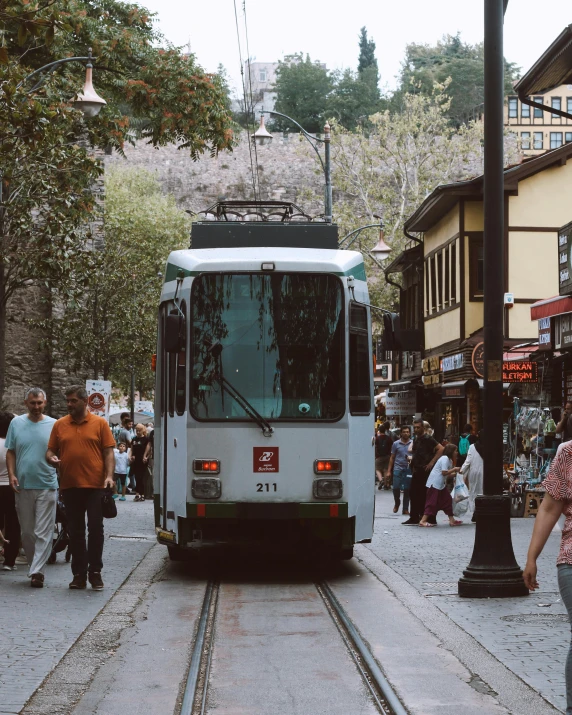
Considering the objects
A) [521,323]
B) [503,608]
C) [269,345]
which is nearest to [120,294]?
[521,323]

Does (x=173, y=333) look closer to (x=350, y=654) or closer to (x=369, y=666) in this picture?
(x=350, y=654)

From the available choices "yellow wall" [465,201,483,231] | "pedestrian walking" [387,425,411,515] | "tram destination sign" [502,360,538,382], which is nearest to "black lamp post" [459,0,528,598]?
"tram destination sign" [502,360,538,382]

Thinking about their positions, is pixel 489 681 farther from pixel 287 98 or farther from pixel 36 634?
pixel 287 98

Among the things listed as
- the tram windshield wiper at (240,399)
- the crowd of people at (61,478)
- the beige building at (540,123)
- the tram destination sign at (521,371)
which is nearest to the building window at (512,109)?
the beige building at (540,123)

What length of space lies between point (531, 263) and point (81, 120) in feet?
39.1

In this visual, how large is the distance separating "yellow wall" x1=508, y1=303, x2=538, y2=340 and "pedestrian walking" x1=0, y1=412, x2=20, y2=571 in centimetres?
2230

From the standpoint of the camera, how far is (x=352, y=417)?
13.3 m

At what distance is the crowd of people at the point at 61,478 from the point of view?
1209 centimetres

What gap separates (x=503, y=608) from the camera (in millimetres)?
10781

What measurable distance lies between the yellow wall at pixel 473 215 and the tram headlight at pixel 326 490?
22.9 meters

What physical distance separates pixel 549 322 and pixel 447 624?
13.2m

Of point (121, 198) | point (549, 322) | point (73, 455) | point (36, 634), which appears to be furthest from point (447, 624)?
point (121, 198)

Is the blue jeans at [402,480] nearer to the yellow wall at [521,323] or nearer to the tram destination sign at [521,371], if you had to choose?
the tram destination sign at [521,371]

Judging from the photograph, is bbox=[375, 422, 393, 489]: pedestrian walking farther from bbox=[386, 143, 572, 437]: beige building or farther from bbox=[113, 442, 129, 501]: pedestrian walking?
bbox=[113, 442, 129, 501]: pedestrian walking
